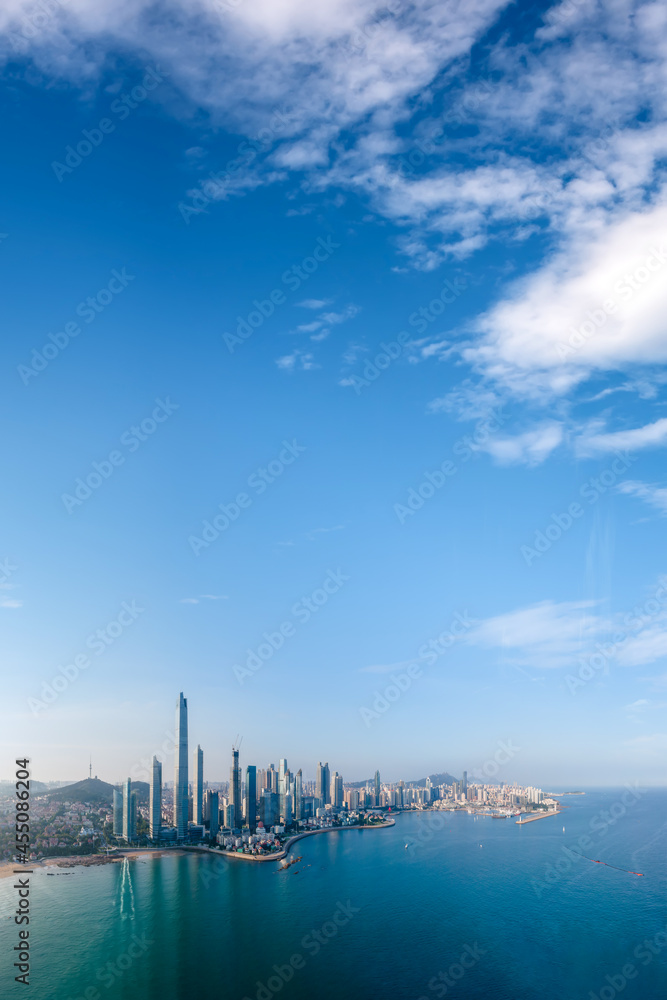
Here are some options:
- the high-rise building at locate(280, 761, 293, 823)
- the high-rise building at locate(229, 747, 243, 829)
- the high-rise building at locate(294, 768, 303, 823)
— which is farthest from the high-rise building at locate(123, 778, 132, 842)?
the high-rise building at locate(294, 768, 303, 823)

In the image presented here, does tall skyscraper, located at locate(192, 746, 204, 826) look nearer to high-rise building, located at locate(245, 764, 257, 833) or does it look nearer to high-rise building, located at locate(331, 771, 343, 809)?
high-rise building, located at locate(245, 764, 257, 833)

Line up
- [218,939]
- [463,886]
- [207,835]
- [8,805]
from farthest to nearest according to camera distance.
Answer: [207,835], [8,805], [463,886], [218,939]

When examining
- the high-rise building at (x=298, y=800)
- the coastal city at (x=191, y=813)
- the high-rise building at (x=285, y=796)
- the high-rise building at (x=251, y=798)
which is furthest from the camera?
the high-rise building at (x=298, y=800)

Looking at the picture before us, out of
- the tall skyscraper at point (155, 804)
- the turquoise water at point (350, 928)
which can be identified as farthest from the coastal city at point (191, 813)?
the turquoise water at point (350, 928)

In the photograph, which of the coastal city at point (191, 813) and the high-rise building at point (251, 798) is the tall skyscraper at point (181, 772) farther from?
the high-rise building at point (251, 798)

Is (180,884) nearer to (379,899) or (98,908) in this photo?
(98,908)

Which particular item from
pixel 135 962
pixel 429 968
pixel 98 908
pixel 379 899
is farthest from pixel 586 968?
pixel 98 908

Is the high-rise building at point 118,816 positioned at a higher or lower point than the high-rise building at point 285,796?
higher
